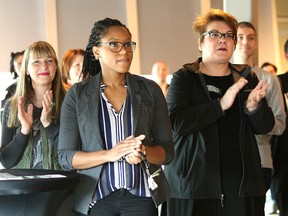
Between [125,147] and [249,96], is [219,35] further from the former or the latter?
[125,147]

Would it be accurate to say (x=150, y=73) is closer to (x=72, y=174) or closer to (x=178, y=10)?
(x=178, y=10)

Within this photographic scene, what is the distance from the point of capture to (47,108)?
9.96 ft

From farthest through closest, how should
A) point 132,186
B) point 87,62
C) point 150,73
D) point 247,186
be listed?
point 150,73 → point 247,186 → point 87,62 → point 132,186

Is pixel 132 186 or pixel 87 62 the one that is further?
pixel 87 62

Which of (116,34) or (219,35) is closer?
(116,34)

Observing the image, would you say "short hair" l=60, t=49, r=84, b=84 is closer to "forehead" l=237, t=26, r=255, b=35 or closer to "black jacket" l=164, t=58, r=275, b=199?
"forehead" l=237, t=26, r=255, b=35

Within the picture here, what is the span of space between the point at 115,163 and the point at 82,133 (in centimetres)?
20

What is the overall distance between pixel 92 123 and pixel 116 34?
40cm

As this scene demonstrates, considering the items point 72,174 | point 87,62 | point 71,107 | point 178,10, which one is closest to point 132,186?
point 72,174

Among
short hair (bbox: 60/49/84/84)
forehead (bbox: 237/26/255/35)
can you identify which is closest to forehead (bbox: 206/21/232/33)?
forehead (bbox: 237/26/255/35)

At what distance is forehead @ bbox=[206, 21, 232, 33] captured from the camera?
3.13 meters

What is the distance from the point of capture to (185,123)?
2996 millimetres

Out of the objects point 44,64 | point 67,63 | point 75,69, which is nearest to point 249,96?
point 44,64

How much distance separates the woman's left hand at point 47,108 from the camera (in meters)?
3.03
